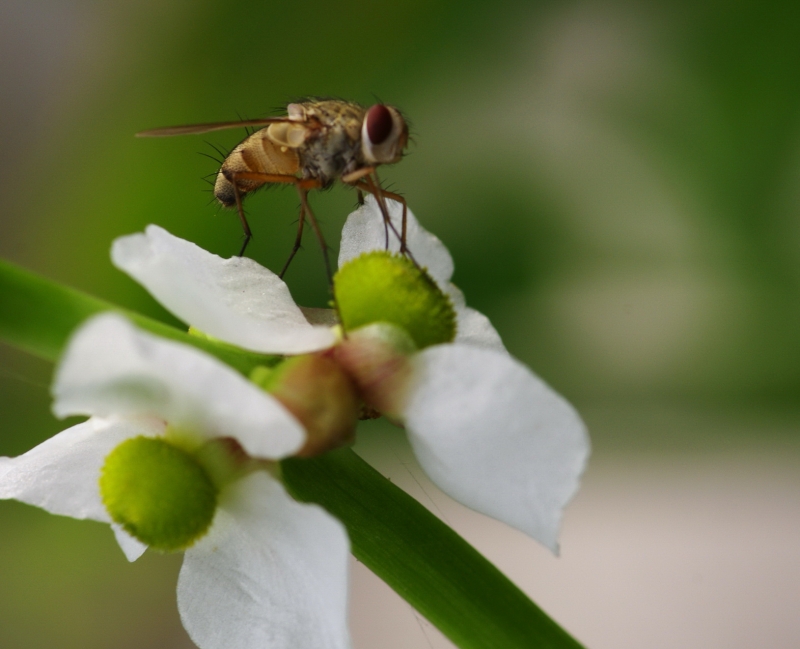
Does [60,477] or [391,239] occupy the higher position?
[391,239]

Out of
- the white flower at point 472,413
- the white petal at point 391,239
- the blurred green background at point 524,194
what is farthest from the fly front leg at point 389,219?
the blurred green background at point 524,194

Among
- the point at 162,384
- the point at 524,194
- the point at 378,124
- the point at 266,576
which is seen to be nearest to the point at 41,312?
the point at 162,384

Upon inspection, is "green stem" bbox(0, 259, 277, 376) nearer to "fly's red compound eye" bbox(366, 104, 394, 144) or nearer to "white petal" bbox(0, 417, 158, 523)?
"white petal" bbox(0, 417, 158, 523)

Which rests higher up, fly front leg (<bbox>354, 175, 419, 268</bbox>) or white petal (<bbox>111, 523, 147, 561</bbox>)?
fly front leg (<bbox>354, 175, 419, 268</bbox>)

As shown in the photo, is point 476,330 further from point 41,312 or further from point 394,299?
point 41,312

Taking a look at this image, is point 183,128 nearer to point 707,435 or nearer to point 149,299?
point 149,299

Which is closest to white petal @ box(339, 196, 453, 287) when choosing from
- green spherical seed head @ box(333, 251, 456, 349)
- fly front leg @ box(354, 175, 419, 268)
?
fly front leg @ box(354, 175, 419, 268)
